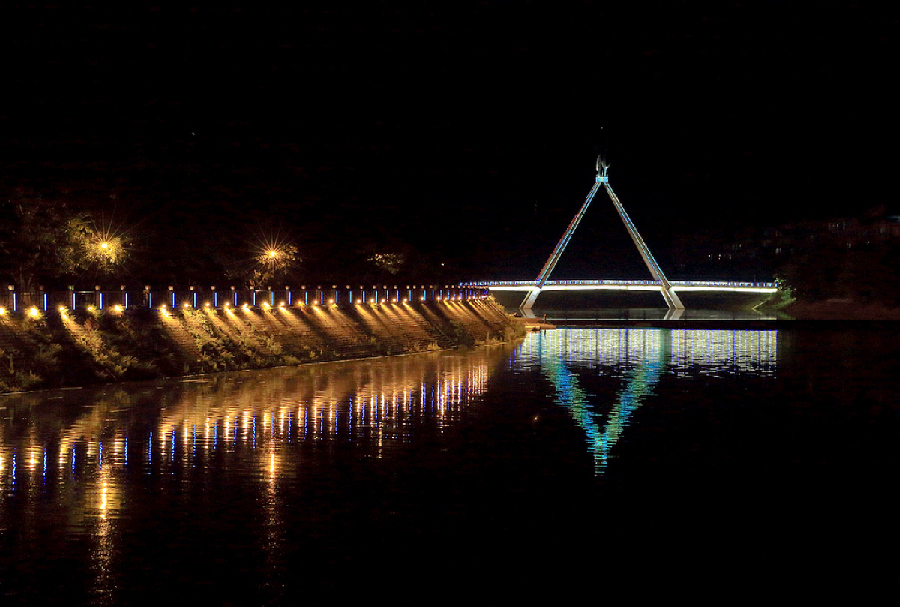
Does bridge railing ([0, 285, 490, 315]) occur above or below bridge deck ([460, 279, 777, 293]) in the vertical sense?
below

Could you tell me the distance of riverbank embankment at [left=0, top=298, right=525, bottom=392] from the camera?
1084 inches

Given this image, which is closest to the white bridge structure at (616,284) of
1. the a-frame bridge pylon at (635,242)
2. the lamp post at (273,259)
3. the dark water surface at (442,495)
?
the a-frame bridge pylon at (635,242)

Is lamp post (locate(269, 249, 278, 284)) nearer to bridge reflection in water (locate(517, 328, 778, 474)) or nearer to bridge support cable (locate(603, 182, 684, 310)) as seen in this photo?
bridge reflection in water (locate(517, 328, 778, 474))

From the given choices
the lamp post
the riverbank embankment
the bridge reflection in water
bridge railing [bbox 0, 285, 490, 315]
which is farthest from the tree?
the bridge reflection in water

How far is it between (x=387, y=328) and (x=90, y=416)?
25.5 metres

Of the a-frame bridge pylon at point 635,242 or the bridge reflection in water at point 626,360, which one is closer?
the bridge reflection in water at point 626,360

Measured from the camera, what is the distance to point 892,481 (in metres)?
15.6

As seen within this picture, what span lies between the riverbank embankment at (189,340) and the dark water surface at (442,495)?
4.73 ft

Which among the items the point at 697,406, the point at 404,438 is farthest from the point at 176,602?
the point at 697,406

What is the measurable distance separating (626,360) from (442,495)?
96.3ft

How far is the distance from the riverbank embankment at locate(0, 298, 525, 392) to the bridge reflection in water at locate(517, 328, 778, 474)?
6470mm

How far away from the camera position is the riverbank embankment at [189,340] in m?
27.5

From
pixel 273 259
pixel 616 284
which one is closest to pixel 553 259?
pixel 616 284

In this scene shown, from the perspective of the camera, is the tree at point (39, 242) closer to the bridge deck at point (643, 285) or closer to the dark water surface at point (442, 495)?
the dark water surface at point (442, 495)
